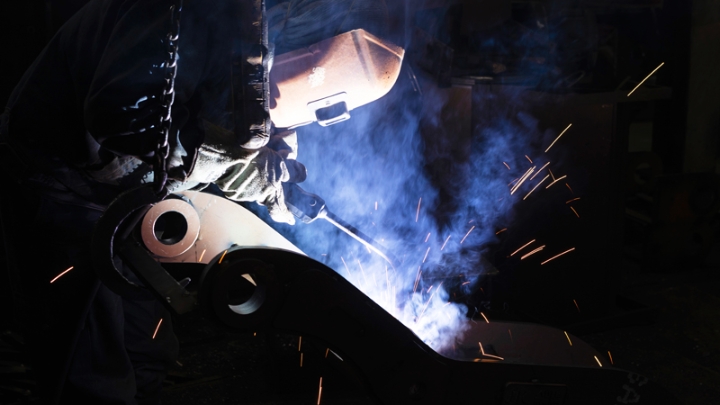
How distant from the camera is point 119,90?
126 centimetres

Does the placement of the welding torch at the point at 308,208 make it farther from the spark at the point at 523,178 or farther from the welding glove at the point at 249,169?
the spark at the point at 523,178

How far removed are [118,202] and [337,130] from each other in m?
1.92

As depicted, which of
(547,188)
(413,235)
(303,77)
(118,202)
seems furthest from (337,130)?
(118,202)

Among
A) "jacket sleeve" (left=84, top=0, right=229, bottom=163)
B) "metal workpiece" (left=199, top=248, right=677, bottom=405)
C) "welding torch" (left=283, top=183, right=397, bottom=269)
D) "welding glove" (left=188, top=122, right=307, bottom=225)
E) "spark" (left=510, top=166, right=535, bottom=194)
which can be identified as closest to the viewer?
"metal workpiece" (left=199, top=248, right=677, bottom=405)

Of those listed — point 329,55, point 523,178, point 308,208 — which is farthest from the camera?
point 523,178

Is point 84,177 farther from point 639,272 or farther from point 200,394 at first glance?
point 639,272

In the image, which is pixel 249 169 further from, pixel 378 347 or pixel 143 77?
pixel 378 347

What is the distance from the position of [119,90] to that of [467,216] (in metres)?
2.13

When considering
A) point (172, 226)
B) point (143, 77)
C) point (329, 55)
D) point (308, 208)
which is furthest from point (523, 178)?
point (143, 77)

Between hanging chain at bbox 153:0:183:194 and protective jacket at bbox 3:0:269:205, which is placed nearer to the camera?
hanging chain at bbox 153:0:183:194

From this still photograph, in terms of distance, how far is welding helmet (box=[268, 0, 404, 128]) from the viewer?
1.56 m

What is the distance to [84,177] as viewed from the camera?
1.59m

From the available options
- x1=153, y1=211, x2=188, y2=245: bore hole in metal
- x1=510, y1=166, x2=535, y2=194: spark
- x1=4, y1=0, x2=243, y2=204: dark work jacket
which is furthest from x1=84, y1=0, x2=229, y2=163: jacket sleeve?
x1=510, y1=166, x2=535, y2=194: spark

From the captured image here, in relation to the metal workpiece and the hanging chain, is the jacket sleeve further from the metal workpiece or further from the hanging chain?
the metal workpiece
